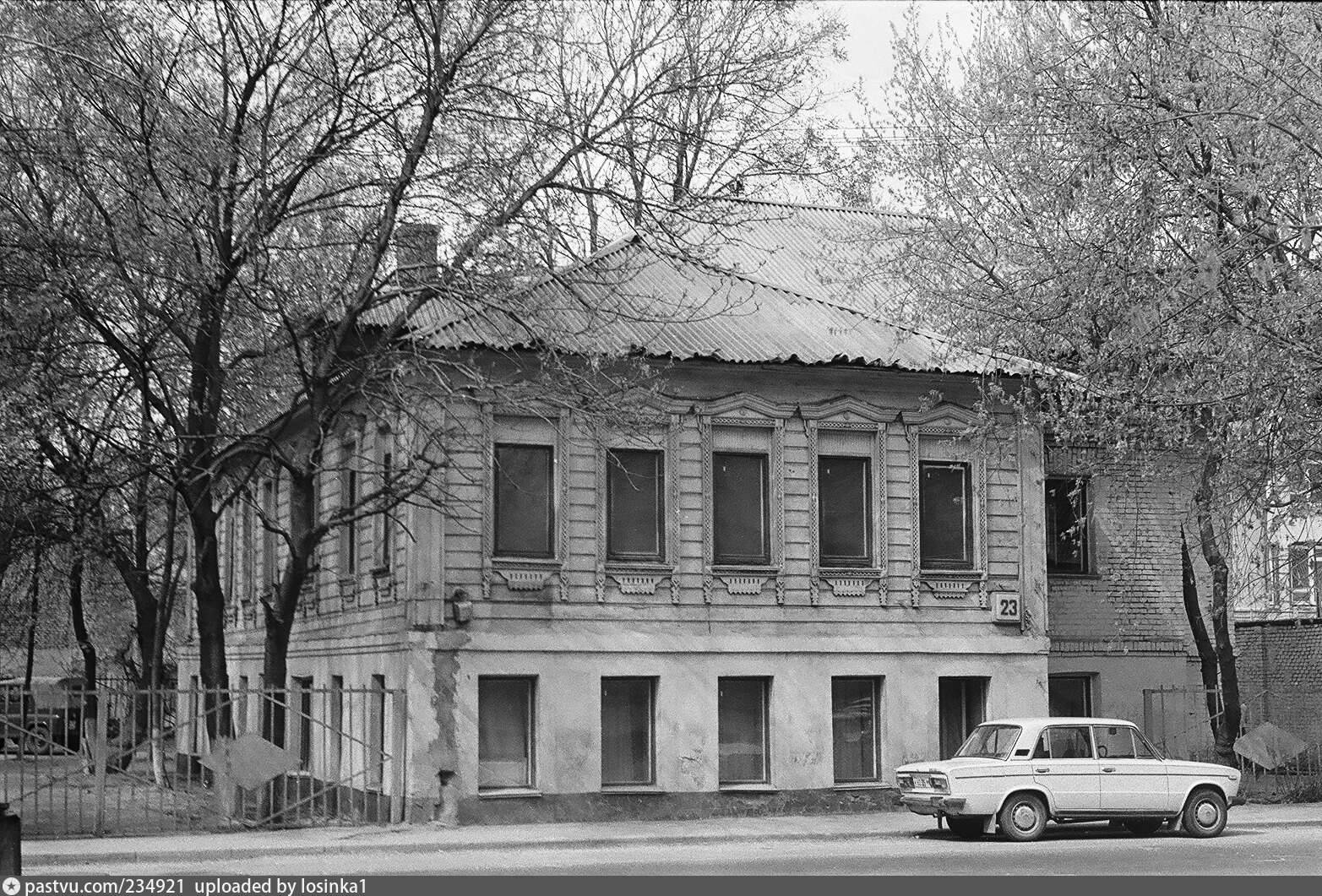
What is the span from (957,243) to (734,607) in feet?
24.4

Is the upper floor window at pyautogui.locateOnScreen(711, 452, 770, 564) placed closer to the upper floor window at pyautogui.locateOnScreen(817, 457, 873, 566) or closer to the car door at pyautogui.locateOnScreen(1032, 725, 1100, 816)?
the upper floor window at pyautogui.locateOnScreen(817, 457, 873, 566)

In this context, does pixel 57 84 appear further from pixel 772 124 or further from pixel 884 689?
pixel 884 689

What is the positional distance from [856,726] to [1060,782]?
4.71 meters

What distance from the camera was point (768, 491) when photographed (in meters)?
25.0

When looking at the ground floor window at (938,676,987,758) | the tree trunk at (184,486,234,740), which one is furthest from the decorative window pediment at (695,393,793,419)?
the tree trunk at (184,486,234,740)

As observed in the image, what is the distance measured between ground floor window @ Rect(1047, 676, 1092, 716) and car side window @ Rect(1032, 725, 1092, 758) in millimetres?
7746

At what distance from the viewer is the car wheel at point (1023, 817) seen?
20.8 m

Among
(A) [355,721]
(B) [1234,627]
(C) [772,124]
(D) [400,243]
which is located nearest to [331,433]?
(A) [355,721]

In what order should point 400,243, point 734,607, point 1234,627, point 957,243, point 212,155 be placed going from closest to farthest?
point 212,155 < point 400,243 < point 734,607 < point 957,243 < point 1234,627

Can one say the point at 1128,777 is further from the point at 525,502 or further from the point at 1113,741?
the point at 525,502

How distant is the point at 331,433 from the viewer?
2822 cm

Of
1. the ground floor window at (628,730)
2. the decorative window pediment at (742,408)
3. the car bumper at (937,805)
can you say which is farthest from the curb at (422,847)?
the decorative window pediment at (742,408)

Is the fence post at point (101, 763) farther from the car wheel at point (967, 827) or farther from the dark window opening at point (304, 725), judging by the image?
the car wheel at point (967, 827)

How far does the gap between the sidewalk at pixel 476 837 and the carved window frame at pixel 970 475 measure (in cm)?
353
